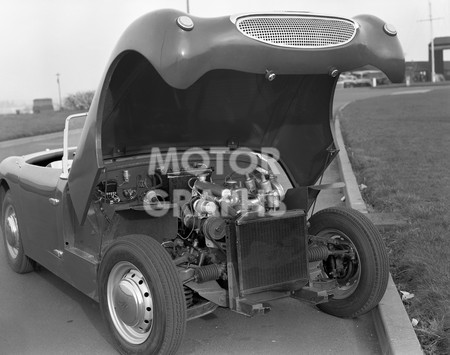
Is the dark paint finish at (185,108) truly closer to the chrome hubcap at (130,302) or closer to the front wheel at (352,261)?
the chrome hubcap at (130,302)

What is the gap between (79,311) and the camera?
15.3 feet

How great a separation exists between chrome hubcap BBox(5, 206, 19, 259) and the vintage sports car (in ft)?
1.90

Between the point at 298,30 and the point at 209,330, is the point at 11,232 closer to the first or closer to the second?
the point at 209,330

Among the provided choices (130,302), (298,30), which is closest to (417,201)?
(298,30)

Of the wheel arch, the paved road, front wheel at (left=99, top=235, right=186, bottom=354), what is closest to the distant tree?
the wheel arch

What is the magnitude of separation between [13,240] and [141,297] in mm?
2524

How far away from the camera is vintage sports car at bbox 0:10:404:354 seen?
321 cm

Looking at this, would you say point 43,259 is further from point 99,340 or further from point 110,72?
point 110,72

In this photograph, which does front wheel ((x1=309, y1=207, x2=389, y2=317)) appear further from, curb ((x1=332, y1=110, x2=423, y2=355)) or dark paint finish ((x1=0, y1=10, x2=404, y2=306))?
dark paint finish ((x1=0, y1=10, x2=404, y2=306))

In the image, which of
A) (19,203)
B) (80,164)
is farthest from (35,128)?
(80,164)

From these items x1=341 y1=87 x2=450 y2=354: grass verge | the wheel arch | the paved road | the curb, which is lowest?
the paved road

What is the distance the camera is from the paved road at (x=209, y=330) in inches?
155

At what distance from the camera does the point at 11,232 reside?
5641 millimetres

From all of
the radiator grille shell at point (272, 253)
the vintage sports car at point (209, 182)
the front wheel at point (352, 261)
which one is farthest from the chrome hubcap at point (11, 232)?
the front wheel at point (352, 261)
